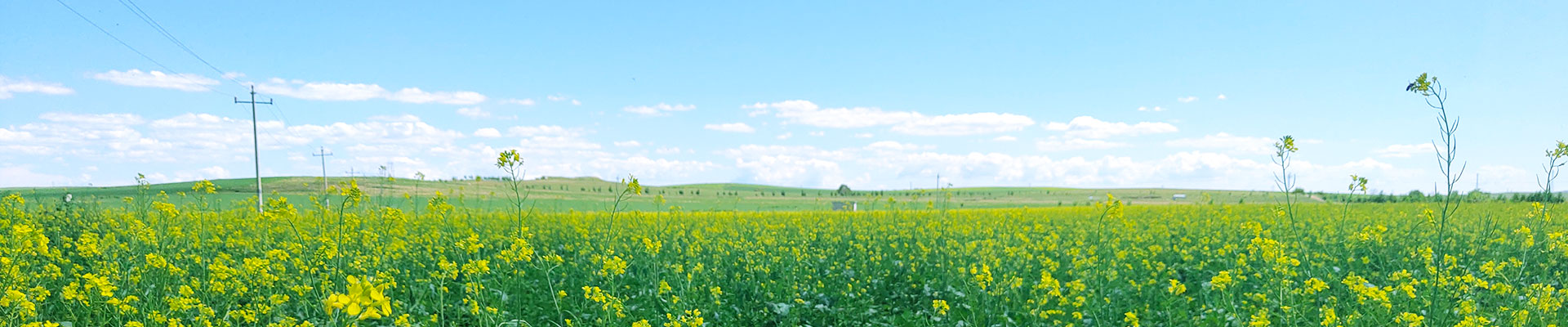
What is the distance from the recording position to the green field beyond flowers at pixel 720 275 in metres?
3.93

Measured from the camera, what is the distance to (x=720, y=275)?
5.88 metres

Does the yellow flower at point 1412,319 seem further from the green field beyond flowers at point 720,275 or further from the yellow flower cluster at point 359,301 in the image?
the yellow flower cluster at point 359,301

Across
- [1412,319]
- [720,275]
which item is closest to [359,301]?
[1412,319]

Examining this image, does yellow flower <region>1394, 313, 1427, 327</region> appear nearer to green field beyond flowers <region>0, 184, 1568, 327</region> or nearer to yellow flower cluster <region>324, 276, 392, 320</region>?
green field beyond flowers <region>0, 184, 1568, 327</region>

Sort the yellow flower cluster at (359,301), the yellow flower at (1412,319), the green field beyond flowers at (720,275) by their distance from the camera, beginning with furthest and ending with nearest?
the green field beyond flowers at (720,275)
the yellow flower at (1412,319)
the yellow flower cluster at (359,301)

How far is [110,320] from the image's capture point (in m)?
4.12

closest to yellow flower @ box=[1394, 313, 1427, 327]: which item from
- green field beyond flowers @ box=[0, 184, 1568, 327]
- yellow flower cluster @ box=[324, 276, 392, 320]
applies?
green field beyond flowers @ box=[0, 184, 1568, 327]


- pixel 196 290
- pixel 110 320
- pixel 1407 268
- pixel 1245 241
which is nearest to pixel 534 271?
pixel 196 290

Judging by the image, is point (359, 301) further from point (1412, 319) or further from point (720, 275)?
point (720, 275)

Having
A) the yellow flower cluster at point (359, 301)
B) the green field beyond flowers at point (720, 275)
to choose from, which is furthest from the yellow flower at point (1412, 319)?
the yellow flower cluster at point (359, 301)

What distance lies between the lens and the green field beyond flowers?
3.93m

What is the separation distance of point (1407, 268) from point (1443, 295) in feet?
10.0

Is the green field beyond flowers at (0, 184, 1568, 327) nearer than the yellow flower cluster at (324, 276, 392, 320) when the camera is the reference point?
No

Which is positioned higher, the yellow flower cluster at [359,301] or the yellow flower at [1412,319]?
the yellow flower cluster at [359,301]
